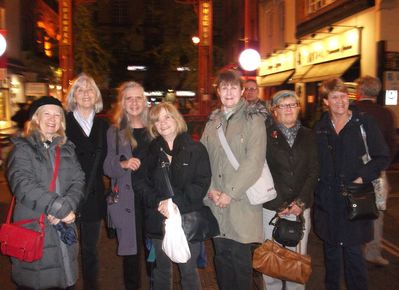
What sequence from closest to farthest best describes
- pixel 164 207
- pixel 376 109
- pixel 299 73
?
1. pixel 164 207
2. pixel 376 109
3. pixel 299 73

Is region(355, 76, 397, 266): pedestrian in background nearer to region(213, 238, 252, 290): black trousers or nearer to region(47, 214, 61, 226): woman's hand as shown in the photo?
region(213, 238, 252, 290): black trousers

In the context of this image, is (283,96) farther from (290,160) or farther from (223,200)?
(223,200)

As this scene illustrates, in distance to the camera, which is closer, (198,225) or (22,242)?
(22,242)

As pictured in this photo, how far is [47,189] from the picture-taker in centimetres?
322

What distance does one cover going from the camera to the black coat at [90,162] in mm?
3904

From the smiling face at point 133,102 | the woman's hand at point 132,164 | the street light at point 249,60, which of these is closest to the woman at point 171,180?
the woman's hand at point 132,164

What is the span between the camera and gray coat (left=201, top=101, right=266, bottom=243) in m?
3.55

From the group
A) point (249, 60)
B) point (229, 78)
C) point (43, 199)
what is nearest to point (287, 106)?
point (229, 78)

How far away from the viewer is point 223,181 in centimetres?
366

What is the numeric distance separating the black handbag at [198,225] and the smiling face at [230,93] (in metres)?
0.93

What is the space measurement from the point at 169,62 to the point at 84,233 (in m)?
20.3

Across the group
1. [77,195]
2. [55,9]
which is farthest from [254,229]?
[55,9]

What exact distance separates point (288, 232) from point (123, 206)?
5.04 feet

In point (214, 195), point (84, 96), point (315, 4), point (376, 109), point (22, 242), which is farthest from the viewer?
point (315, 4)
